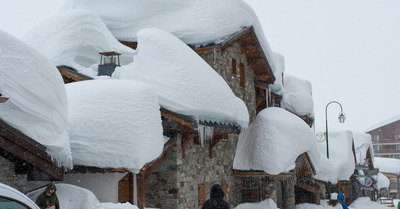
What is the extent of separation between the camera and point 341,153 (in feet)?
89.5

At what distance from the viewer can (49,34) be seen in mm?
13469

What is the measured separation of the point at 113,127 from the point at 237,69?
25.6 feet

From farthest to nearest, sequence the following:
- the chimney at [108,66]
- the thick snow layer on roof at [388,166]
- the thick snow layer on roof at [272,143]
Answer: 1. the thick snow layer on roof at [388,166]
2. the thick snow layer on roof at [272,143]
3. the chimney at [108,66]

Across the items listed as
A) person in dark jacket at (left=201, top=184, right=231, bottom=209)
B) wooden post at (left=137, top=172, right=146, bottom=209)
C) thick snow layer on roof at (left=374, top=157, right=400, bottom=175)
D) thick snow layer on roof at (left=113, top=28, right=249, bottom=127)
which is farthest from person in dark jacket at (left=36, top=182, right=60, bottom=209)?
thick snow layer on roof at (left=374, top=157, right=400, bottom=175)

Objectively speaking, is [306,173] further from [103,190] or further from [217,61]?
[103,190]

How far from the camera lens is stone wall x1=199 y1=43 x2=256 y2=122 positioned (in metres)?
14.7

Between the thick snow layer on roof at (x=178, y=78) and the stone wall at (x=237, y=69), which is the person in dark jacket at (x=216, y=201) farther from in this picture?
the stone wall at (x=237, y=69)

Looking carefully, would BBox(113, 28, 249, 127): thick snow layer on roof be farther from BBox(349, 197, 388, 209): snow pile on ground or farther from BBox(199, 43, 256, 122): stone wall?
BBox(349, 197, 388, 209): snow pile on ground

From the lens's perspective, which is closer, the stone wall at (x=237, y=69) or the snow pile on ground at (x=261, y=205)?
the stone wall at (x=237, y=69)

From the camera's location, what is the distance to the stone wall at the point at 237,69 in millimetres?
14670

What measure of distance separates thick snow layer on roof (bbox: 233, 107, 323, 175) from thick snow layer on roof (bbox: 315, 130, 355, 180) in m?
8.82

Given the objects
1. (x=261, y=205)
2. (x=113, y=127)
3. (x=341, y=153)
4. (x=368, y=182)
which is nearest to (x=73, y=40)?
(x=113, y=127)

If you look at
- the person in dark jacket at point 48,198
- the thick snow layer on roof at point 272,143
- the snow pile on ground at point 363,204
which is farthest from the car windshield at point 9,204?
the snow pile on ground at point 363,204

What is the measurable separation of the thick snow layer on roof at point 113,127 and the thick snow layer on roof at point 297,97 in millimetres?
13913
